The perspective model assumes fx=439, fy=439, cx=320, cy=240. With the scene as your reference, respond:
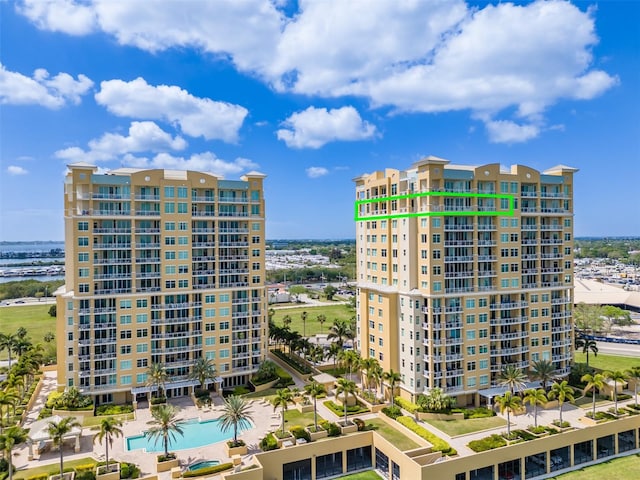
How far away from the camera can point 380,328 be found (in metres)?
56.4

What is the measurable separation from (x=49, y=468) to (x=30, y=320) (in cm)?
8311

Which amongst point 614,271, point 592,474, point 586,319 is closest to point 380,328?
point 592,474

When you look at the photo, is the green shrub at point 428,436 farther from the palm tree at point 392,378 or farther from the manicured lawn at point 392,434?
the palm tree at point 392,378

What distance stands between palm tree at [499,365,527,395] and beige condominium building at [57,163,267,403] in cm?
3114

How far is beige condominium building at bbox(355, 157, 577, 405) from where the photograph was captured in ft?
170

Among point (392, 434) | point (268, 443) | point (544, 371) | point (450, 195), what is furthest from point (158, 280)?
point (544, 371)

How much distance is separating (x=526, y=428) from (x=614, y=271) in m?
176

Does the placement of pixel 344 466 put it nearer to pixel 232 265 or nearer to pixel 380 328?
pixel 380 328

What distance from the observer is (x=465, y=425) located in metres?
46.6

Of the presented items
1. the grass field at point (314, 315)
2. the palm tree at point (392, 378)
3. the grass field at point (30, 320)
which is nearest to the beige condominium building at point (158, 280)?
the palm tree at point (392, 378)

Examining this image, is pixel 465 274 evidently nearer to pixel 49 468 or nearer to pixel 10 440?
pixel 49 468

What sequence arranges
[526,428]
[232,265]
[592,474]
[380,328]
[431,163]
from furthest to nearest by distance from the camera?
[232,265]
[380,328]
[431,163]
[526,428]
[592,474]

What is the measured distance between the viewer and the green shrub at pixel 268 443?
1615 inches

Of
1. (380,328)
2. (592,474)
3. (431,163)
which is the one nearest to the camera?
(592,474)
